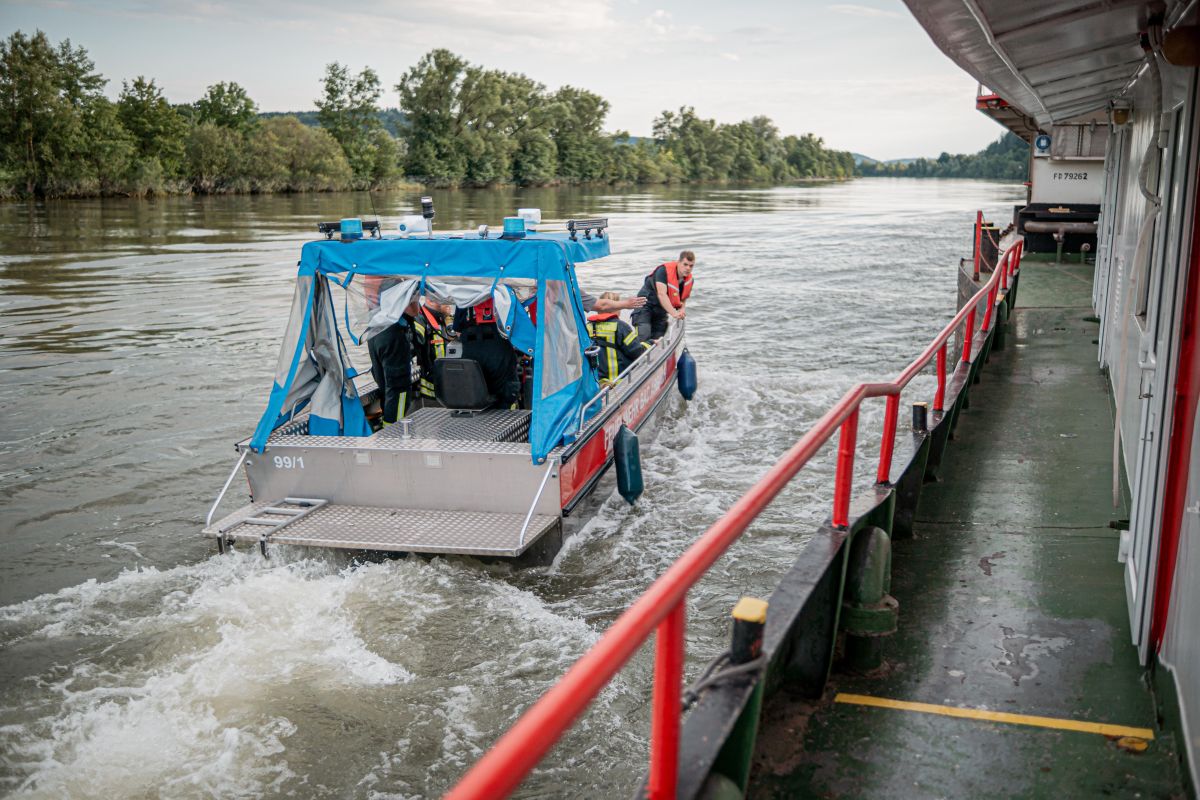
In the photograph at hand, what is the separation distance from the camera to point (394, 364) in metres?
9.29

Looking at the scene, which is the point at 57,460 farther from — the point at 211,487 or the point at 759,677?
the point at 759,677

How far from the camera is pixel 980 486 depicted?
260 inches

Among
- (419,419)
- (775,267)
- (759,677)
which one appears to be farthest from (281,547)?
(775,267)

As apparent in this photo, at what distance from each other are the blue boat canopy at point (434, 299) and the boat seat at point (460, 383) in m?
0.60

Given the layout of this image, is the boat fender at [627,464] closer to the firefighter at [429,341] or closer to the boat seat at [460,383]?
the boat seat at [460,383]

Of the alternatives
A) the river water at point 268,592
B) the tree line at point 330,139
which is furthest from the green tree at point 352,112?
the river water at point 268,592

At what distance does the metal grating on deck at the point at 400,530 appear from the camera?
714 cm

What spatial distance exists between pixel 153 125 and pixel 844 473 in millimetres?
78212

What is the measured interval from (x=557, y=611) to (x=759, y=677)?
14.1 feet

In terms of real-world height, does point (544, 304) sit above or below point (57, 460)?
above

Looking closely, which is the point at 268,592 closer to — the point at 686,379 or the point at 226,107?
the point at 686,379

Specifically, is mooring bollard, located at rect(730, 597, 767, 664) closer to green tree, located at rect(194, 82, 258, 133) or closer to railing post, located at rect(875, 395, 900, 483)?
railing post, located at rect(875, 395, 900, 483)

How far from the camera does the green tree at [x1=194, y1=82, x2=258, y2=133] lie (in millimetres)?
89688

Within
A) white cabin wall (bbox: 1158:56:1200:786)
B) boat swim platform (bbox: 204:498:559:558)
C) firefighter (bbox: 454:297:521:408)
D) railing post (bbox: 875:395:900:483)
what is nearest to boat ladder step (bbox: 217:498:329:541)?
boat swim platform (bbox: 204:498:559:558)
